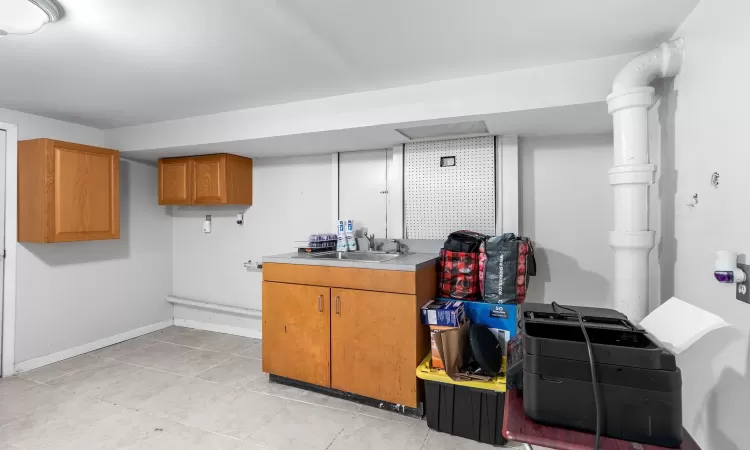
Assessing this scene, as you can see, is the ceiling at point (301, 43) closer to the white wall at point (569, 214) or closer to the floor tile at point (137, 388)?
the white wall at point (569, 214)

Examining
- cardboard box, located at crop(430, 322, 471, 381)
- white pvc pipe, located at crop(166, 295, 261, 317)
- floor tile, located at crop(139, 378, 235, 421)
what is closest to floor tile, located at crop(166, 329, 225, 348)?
white pvc pipe, located at crop(166, 295, 261, 317)

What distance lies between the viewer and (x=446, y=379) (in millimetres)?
2254

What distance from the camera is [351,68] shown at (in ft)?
7.36

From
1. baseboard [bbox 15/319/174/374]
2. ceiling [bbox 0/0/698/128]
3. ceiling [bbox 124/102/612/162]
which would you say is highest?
ceiling [bbox 0/0/698/128]

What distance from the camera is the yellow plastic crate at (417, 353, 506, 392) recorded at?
2.15m

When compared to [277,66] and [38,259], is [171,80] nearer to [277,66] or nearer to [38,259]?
[277,66]

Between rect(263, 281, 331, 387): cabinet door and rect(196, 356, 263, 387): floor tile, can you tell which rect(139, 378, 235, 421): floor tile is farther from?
rect(263, 281, 331, 387): cabinet door

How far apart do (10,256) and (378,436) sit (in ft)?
11.4

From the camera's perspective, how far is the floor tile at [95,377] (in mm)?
2869

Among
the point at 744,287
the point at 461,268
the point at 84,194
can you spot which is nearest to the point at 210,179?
the point at 84,194

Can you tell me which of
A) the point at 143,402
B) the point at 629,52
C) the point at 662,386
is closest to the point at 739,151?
the point at 662,386

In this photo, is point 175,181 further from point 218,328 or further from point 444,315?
point 444,315

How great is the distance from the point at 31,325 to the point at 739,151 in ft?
16.3

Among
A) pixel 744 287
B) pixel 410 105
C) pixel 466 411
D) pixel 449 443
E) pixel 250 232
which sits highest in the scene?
pixel 410 105
